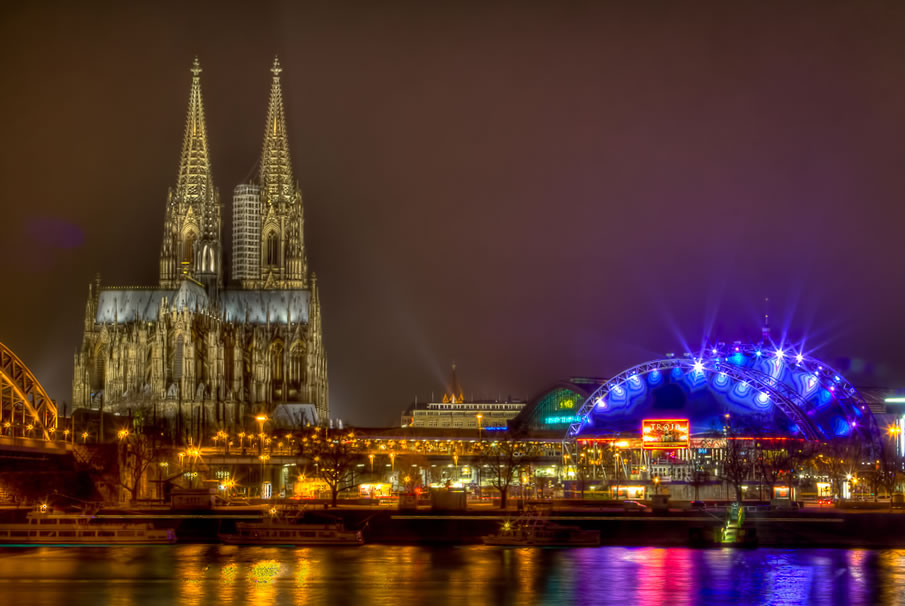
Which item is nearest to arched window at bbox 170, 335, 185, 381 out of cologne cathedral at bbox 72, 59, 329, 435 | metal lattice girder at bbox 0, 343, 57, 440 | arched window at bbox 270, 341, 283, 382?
cologne cathedral at bbox 72, 59, 329, 435

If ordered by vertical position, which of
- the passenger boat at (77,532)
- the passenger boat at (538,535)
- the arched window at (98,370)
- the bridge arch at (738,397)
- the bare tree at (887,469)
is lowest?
the passenger boat at (538,535)

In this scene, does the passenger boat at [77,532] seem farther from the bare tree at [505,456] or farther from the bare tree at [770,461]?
the bare tree at [770,461]

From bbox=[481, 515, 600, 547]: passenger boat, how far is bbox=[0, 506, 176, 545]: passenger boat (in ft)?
73.6

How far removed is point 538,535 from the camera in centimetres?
9175

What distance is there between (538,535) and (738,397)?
213 ft

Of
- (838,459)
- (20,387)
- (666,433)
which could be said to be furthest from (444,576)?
(838,459)

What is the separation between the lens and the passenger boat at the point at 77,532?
9531 centimetres

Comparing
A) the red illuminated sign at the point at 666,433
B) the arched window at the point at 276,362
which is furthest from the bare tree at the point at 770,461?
the arched window at the point at 276,362

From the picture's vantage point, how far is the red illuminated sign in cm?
13700

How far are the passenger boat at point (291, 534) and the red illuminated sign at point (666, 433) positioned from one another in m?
49.1

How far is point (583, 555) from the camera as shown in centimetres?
8638

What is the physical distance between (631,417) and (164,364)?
196 feet

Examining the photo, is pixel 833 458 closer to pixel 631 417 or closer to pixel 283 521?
pixel 631 417

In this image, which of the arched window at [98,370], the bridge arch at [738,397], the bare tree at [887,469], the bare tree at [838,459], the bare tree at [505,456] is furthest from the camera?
the arched window at [98,370]
